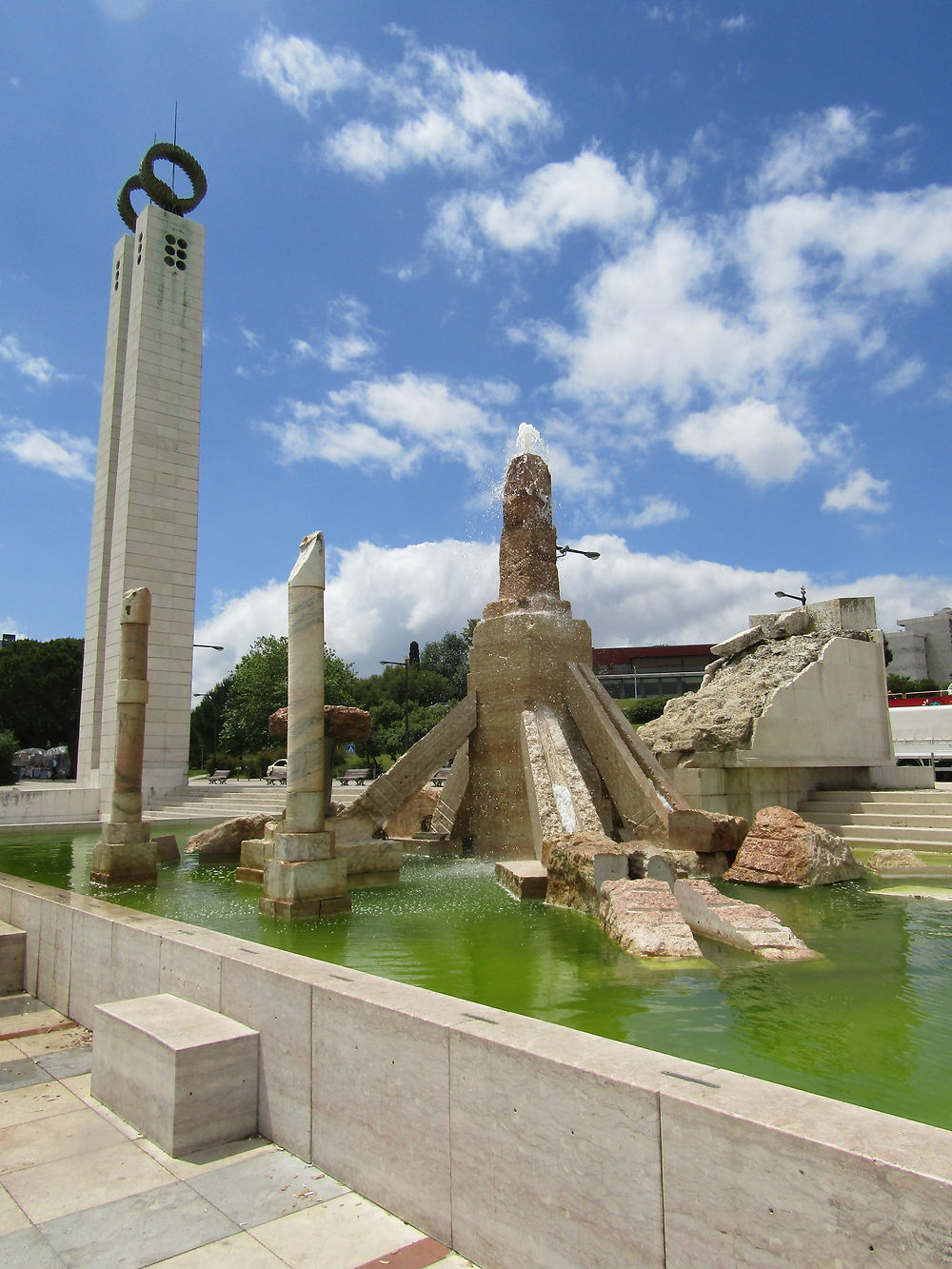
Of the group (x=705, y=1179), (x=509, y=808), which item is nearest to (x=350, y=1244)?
(x=705, y=1179)

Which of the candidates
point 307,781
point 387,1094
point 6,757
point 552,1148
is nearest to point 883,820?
point 307,781

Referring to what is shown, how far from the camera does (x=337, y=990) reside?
337 cm

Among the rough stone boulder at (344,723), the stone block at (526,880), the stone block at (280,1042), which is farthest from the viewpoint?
the rough stone boulder at (344,723)

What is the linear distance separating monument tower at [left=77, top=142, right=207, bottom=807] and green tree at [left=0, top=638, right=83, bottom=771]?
22.2 m

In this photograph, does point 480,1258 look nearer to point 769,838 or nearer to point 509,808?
point 769,838

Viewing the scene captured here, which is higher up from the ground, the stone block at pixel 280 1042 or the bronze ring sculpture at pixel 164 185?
the bronze ring sculpture at pixel 164 185

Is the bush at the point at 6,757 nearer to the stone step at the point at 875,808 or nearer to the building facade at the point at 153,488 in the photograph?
the building facade at the point at 153,488

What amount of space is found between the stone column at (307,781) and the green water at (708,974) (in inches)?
12.6

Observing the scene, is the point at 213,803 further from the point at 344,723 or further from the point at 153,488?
the point at 344,723

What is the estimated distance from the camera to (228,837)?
493 inches

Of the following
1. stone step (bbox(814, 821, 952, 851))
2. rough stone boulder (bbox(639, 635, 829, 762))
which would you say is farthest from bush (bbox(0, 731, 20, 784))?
stone step (bbox(814, 821, 952, 851))

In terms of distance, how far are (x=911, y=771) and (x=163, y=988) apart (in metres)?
14.1

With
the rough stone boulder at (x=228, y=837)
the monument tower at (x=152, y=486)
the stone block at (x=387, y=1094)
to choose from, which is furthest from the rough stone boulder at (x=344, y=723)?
the monument tower at (x=152, y=486)

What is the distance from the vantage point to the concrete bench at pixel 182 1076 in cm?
353
